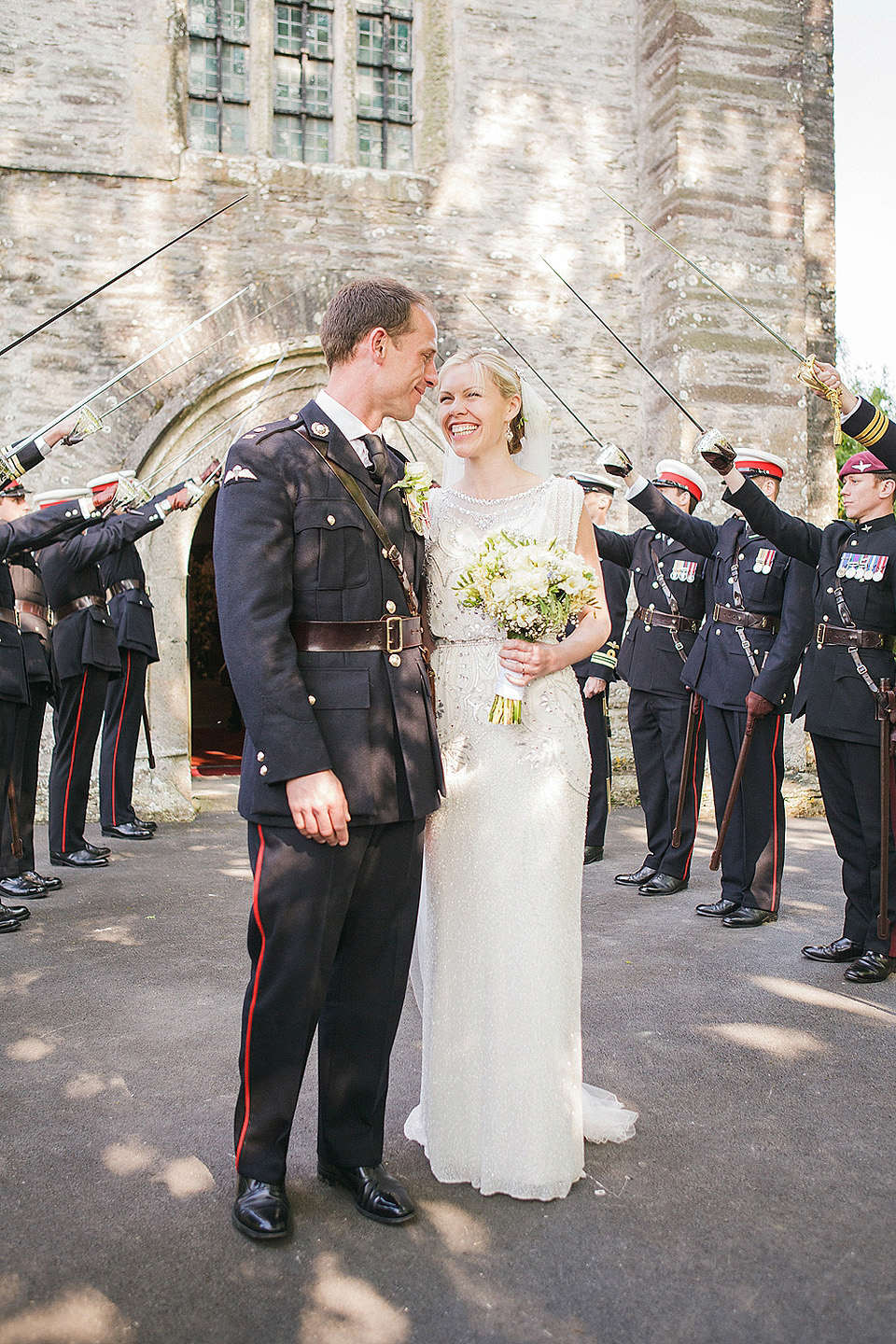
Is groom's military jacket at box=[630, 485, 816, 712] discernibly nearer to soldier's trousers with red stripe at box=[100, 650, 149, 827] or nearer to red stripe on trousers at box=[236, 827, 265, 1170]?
red stripe on trousers at box=[236, 827, 265, 1170]

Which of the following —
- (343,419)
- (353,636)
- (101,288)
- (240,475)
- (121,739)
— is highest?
(101,288)

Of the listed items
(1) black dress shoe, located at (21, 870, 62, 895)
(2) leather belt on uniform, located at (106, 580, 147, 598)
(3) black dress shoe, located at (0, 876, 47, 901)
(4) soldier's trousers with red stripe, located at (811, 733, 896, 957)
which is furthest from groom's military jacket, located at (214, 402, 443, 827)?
(2) leather belt on uniform, located at (106, 580, 147, 598)

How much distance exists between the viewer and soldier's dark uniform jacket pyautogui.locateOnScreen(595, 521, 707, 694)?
648cm

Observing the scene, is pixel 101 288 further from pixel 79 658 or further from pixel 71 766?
pixel 71 766


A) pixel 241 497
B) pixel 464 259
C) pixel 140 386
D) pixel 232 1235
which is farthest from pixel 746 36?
pixel 232 1235

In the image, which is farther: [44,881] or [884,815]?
[44,881]

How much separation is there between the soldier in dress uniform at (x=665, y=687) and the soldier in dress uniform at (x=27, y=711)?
332 cm

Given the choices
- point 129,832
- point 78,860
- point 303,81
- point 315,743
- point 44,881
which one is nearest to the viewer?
point 315,743

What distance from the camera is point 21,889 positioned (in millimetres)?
6086

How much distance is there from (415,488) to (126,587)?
5642 millimetres

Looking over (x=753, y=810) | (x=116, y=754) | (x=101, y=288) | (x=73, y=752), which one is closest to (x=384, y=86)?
(x=101, y=288)

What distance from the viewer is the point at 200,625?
16422 millimetres

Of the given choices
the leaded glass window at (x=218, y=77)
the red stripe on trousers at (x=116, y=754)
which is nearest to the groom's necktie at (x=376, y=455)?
the red stripe on trousers at (x=116, y=754)

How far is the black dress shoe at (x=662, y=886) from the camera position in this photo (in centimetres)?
614
